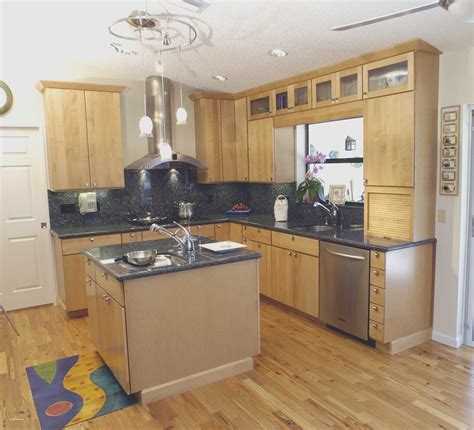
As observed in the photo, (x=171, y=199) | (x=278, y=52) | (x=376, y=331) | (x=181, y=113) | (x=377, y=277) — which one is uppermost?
(x=278, y=52)

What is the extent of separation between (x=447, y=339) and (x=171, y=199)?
3497 mm

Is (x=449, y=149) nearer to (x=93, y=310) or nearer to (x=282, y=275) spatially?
(x=282, y=275)

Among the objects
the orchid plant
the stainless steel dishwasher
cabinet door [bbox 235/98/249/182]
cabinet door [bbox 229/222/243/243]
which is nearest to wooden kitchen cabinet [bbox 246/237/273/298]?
cabinet door [bbox 229/222/243/243]

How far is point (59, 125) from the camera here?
14.4 ft

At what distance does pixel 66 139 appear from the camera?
445cm

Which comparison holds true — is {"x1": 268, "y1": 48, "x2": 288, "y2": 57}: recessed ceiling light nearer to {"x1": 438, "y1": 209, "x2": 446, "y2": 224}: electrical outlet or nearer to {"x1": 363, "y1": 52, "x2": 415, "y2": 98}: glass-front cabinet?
{"x1": 363, "y1": 52, "x2": 415, "y2": 98}: glass-front cabinet

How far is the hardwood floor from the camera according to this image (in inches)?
99.7

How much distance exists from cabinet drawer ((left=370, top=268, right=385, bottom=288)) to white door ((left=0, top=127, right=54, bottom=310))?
11.7 ft

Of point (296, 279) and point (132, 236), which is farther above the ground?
point (132, 236)

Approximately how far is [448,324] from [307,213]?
201cm

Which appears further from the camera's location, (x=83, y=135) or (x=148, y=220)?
(x=148, y=220)

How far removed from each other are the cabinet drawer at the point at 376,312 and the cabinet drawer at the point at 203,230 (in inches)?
90.3

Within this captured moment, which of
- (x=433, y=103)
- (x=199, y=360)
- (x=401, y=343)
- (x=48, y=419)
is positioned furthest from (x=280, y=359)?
(x=433, y=103)

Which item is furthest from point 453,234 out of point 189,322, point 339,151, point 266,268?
point 189,322
